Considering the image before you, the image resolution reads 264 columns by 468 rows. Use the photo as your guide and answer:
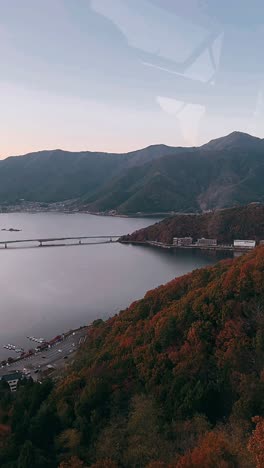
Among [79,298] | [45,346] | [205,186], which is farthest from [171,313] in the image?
[205,186]

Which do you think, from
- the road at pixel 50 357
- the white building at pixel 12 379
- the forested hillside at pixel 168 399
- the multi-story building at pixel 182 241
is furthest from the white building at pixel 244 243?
the forested hillside at pixel 168 399

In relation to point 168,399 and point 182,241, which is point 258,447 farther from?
point 182,241

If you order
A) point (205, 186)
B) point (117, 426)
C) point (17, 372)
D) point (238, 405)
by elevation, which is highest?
point (205, 186)

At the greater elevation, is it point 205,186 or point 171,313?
point 205,186

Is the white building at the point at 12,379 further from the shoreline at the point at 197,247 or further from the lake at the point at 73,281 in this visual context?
the shoreline at the point at 197,247

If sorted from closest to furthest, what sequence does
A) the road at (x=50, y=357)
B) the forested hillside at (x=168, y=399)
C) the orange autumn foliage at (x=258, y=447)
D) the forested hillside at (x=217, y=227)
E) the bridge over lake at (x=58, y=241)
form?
the orange autumn foliage at (x=258, y=447) → the forested hillside at (x=168, y=399) → the road at (x=50, y=357) → the forested hillside at (x=217, y=227) → the bridge over lake at (x=58, y=241)

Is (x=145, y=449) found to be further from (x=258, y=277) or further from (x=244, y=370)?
(x=258, y=277)

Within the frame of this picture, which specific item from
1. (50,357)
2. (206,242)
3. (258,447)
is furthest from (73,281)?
(258,447)
